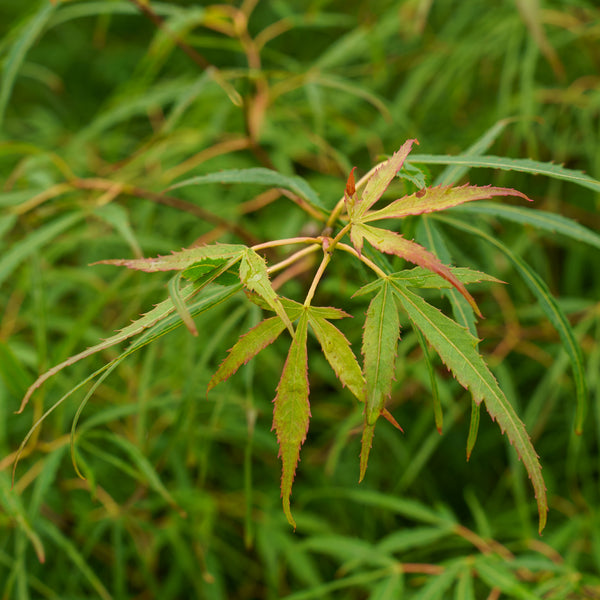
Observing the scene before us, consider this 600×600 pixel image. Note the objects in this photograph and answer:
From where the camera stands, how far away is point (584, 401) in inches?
15.2

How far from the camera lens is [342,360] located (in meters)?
0.29

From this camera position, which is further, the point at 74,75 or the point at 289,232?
the point at 74,75

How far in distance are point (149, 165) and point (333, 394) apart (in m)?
0.46

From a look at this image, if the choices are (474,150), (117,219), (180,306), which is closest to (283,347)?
(117,219)

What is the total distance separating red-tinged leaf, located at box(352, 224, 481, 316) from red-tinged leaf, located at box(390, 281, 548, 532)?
0.02 m

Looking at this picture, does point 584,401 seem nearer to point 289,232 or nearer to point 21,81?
point 289,232

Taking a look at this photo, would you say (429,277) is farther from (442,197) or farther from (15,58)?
(15,58)

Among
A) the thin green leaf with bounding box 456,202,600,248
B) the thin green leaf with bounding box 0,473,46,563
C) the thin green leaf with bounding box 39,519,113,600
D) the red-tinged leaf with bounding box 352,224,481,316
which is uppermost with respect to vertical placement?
the red-tinged leaf with bounding box 352,224,481,316

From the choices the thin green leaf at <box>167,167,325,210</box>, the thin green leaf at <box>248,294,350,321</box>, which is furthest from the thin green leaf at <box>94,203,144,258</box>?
the thin green leaf at <box>248,294,350,321</box>

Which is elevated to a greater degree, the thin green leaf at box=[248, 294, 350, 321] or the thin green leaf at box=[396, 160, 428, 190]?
the thin green leaf at box=[396, 160, 428, 190]

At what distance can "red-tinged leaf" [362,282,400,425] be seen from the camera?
0.28 m

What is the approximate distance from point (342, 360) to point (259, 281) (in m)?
0.06

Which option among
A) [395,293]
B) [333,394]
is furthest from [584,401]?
[333,394]

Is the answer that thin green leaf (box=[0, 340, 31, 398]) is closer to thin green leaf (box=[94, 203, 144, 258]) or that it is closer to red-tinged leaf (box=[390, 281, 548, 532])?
thin green leaf (box=[94, 203, 144, 258])
